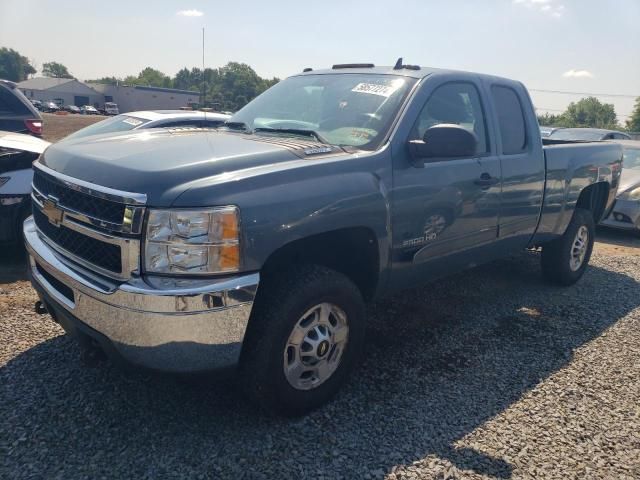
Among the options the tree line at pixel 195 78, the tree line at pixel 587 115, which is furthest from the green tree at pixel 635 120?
the tree line at pixel 195 78

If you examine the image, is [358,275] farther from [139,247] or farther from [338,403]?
[139,247]

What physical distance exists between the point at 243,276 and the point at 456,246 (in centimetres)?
189

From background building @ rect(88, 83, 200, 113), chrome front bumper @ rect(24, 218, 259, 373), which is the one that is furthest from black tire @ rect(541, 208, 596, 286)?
background building @ rect(88, 83, 200, 113)

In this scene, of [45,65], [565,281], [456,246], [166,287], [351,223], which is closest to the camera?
[166,287]

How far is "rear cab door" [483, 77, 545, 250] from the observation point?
417cm

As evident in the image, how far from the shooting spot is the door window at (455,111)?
3.54 meters

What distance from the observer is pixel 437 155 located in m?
3.26

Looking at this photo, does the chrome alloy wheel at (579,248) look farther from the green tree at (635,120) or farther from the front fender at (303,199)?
the green tree at (635,120)

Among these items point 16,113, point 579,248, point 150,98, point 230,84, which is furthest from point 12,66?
point 579,248

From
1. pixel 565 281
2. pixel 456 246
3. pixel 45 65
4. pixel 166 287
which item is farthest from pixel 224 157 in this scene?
pixel 45 65

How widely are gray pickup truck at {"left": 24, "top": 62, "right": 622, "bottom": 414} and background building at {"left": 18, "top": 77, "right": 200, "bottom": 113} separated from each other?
80.2 metres

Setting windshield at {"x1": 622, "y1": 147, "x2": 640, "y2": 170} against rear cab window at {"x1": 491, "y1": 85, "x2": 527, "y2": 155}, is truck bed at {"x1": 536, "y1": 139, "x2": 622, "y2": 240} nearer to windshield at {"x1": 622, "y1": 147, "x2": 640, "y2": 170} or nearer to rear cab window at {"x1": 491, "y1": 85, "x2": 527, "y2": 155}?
rear cab window at {"x1": 491, "y1": 85, "x2": 527, "y2": 155}

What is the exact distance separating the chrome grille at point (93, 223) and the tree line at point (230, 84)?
27443mm

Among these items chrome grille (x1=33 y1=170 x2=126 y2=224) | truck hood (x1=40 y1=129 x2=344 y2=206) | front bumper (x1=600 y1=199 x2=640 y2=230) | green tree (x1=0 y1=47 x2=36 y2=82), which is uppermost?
green tree (x1=0 y1=47 x2=36 y2=82)
